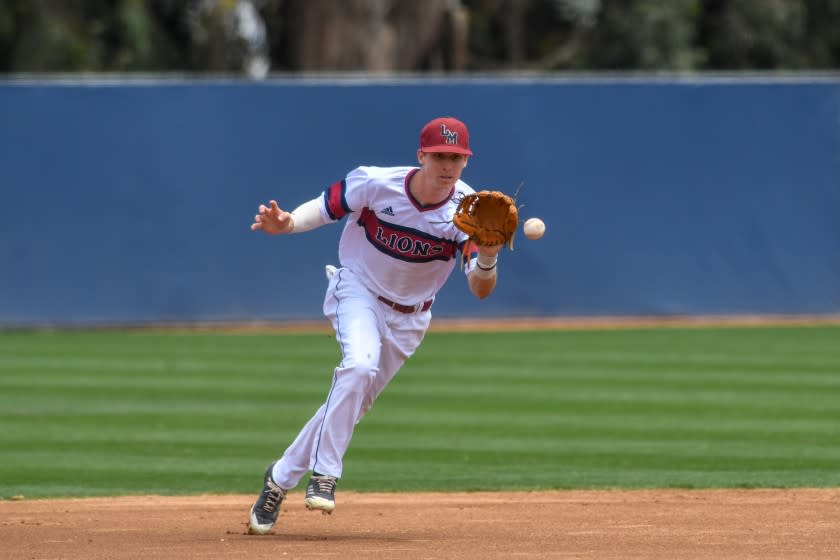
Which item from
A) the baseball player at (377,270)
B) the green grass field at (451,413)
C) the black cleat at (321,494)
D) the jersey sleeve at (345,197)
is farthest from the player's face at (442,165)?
the green grass field at (451,413)

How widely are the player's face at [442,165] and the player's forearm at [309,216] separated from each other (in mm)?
486

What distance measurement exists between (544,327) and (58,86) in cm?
590

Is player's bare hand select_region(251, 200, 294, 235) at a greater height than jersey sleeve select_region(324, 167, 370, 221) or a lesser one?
lesser

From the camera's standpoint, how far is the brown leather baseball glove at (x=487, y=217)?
6.00m

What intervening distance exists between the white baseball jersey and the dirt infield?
107 centimetres

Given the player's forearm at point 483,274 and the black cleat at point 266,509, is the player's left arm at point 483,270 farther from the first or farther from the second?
the black cleat at point 266,509

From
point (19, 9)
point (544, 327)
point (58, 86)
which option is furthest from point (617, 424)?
point (19, 9)

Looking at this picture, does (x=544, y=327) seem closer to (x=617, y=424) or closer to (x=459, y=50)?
(x=617, y=424)

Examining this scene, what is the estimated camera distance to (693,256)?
17.0 metres

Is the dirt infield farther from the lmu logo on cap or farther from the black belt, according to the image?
the lmu logo on cap

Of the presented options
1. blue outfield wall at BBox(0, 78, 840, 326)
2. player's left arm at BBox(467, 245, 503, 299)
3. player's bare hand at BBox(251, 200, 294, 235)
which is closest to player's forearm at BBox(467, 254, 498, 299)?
player's left arm at BBox(467, 245, 503, 299)

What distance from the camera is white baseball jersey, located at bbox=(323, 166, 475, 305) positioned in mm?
6305

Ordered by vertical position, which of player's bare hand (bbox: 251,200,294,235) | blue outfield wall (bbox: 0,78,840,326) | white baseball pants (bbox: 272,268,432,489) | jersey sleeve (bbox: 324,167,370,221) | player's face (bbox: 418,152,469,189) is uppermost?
blue outfield wall (bbox: 0,78,840,326)

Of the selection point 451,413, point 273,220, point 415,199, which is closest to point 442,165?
point 415,199
